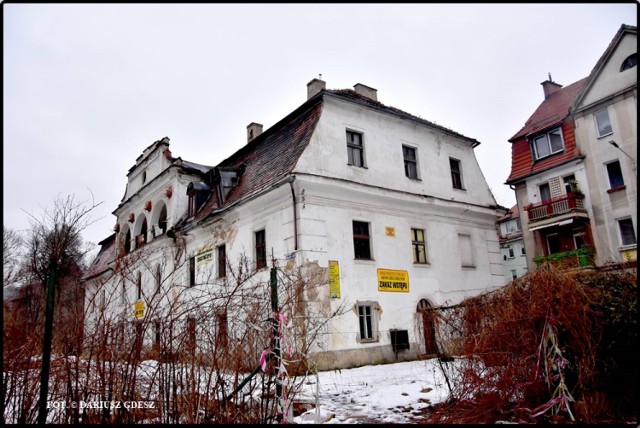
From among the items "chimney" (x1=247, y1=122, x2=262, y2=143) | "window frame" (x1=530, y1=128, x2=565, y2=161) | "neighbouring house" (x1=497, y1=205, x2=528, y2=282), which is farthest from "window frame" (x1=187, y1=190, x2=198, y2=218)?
"neighbouring house" (x1=497, y1=205, x2=528, y2=282)

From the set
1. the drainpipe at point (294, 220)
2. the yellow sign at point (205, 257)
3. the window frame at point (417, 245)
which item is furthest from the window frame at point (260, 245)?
the window frame at point (417, 245)

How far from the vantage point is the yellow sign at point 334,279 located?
43.4ft

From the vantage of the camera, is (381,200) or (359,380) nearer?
(359,380)

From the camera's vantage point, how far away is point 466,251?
17.8 meters

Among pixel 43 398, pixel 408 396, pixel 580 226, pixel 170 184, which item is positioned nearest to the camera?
pixel 43 398

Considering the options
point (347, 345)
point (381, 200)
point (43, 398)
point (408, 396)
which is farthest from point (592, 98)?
point (43, 398)

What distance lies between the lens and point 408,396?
25.1 feet

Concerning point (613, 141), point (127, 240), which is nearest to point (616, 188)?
point (613, 141)

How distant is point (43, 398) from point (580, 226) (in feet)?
78.9

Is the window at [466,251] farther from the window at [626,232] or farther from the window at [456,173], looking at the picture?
the window at [626,232]

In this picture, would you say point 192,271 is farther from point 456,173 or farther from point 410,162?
point 456,173

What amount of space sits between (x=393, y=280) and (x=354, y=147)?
195 inches

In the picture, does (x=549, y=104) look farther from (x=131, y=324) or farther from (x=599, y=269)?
(x=131, y=324)

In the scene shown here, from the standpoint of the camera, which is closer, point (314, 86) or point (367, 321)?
point (367, 321)
